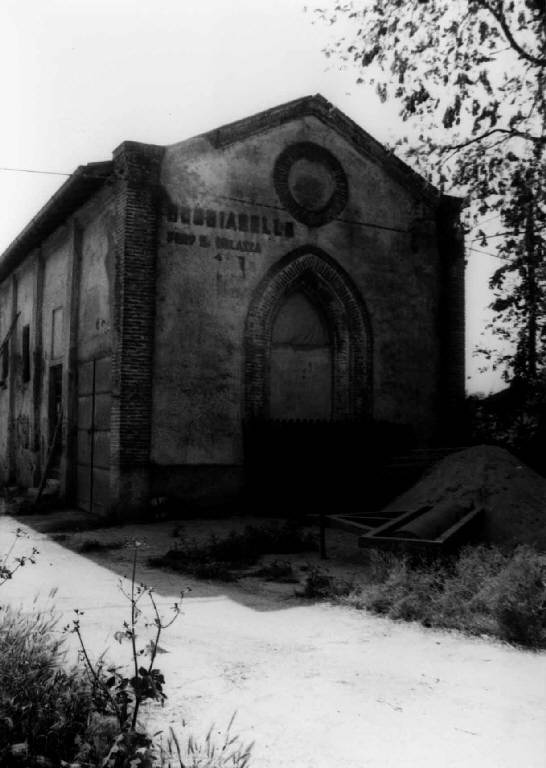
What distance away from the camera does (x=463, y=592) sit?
20.1 ft

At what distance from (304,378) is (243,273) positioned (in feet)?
8.14

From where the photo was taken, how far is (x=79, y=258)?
15031 mm

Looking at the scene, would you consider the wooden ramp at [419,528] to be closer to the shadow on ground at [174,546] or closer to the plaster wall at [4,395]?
the shadow on ground at [174,546]

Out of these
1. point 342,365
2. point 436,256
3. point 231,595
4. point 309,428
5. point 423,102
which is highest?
point 423,102

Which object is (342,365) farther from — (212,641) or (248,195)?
(212,641)

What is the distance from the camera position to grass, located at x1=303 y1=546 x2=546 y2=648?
207 inches

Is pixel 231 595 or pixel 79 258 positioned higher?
pixel 79 258

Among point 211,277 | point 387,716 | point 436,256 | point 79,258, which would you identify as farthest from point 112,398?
point 387,716

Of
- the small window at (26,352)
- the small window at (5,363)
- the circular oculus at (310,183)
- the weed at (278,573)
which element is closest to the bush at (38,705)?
the weed at (278,573)

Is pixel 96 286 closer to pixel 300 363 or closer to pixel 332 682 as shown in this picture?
pixel 300 363

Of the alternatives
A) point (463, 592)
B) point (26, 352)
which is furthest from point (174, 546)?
point (26, 352)

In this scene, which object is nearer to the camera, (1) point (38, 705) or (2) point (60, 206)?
(1) point (38, 705)

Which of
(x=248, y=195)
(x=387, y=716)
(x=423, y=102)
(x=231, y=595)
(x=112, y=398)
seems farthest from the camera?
(x=248, y=195)

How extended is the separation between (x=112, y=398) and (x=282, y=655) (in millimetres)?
8367
